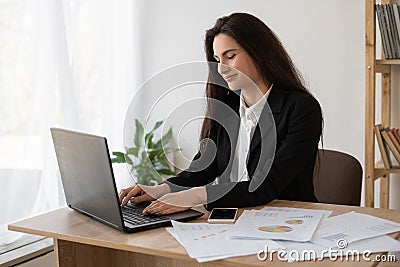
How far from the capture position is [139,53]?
383 cm

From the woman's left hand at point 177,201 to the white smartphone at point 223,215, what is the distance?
6 cm

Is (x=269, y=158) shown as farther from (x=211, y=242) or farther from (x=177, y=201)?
(x=211, y=242)

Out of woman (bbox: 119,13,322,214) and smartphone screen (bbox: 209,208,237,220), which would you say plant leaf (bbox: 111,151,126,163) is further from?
smartphone screen (bbox: 209,208,237,220)

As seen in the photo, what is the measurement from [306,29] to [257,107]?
4.16 feet

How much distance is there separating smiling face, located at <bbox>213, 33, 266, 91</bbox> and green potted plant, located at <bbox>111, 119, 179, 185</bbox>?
1.36 metres

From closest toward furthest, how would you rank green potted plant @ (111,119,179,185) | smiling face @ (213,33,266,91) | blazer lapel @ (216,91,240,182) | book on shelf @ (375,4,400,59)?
smiling face @ (213,33,266,91) → blazer lapel @ (216,91,240,182) → book on shelf @ (375,4,400,59) → green potted plant @ (111,119,179,185)

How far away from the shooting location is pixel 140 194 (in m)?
1.97

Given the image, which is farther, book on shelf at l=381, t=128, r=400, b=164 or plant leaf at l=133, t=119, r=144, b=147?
plant leaf at l=133, t=119, r=144, b=147

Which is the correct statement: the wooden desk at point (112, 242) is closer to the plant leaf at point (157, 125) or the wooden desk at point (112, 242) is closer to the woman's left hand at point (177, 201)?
the woman's left hand at point (177, 201)

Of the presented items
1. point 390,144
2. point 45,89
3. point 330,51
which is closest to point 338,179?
point 390,144

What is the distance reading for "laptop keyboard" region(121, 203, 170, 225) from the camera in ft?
5.69

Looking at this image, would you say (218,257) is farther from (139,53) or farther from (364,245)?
(139,53)

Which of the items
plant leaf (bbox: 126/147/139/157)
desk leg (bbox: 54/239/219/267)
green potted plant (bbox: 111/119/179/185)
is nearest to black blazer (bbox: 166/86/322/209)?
desk leg (bbox: 54/239/219/267)

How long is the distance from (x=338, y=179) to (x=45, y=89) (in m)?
1.35
